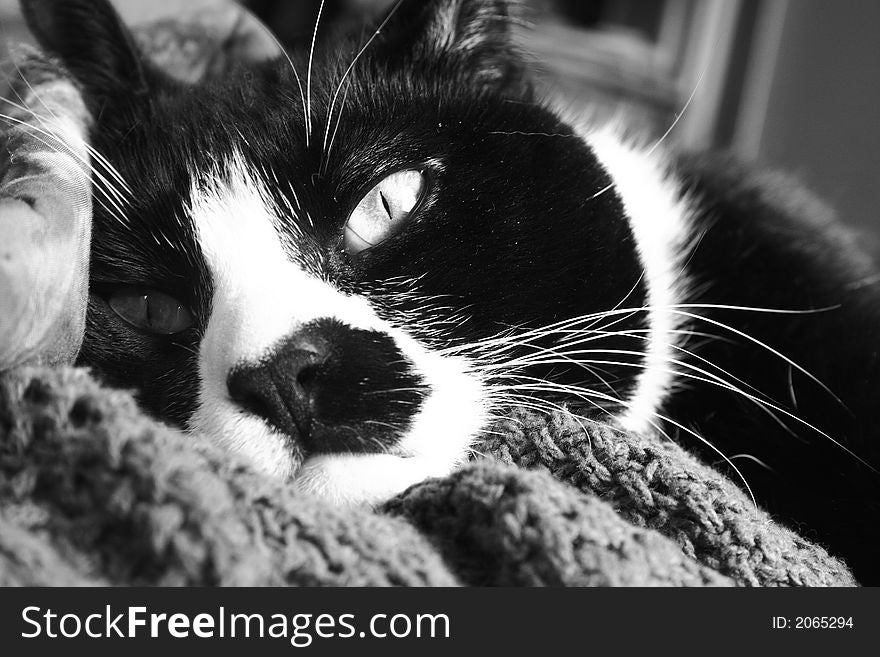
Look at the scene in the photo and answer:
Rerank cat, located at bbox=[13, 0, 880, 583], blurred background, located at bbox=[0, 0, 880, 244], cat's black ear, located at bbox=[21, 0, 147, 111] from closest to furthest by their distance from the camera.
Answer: cat, located at bbox=[13, 0, 880, 583] → cat's black ear, located at bbox=[21, 0, 147, 111] → blurred background, located at bbox=[0, 0, 880, 244]

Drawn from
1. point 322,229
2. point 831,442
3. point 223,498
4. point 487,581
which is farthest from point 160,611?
point 831,442

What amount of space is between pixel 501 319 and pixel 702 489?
22cm

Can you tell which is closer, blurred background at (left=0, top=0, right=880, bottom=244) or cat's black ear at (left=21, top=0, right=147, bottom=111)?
cat's black ear at (left=21, top=0, right=147, bottom=111)

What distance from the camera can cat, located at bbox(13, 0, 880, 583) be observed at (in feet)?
1.90

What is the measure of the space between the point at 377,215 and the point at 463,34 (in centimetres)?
29

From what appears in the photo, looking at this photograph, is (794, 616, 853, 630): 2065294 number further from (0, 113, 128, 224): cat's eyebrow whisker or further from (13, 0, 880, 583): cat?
(0, 113, 128, 224): cat's eyebrow whisker

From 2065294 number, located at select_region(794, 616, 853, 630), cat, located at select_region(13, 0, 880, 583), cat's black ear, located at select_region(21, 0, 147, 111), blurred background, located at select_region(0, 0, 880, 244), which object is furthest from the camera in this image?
blurred background, located at select_region(0, 0, 880, 244)

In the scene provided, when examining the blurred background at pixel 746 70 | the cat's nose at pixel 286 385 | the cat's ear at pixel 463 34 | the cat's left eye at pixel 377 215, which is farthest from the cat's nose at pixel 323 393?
the blurred background at pixel 746 70

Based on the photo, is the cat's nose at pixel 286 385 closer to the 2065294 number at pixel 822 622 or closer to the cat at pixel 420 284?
the cat at pixel 420 284

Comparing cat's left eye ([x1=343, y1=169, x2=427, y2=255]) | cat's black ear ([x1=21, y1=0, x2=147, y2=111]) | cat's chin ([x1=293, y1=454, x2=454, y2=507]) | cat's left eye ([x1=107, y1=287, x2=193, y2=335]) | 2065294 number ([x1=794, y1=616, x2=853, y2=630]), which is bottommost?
cat's chin ([x1=293, y1=454, x2=454, y2=507])

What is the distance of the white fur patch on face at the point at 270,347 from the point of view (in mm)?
562

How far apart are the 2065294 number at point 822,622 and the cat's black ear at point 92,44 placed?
2.46 feet

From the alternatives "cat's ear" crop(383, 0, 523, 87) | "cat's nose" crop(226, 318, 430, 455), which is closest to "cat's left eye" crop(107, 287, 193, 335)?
"cat's nose" crop(226, 318, 430, 455)

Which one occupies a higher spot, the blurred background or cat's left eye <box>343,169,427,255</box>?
the blurred background
